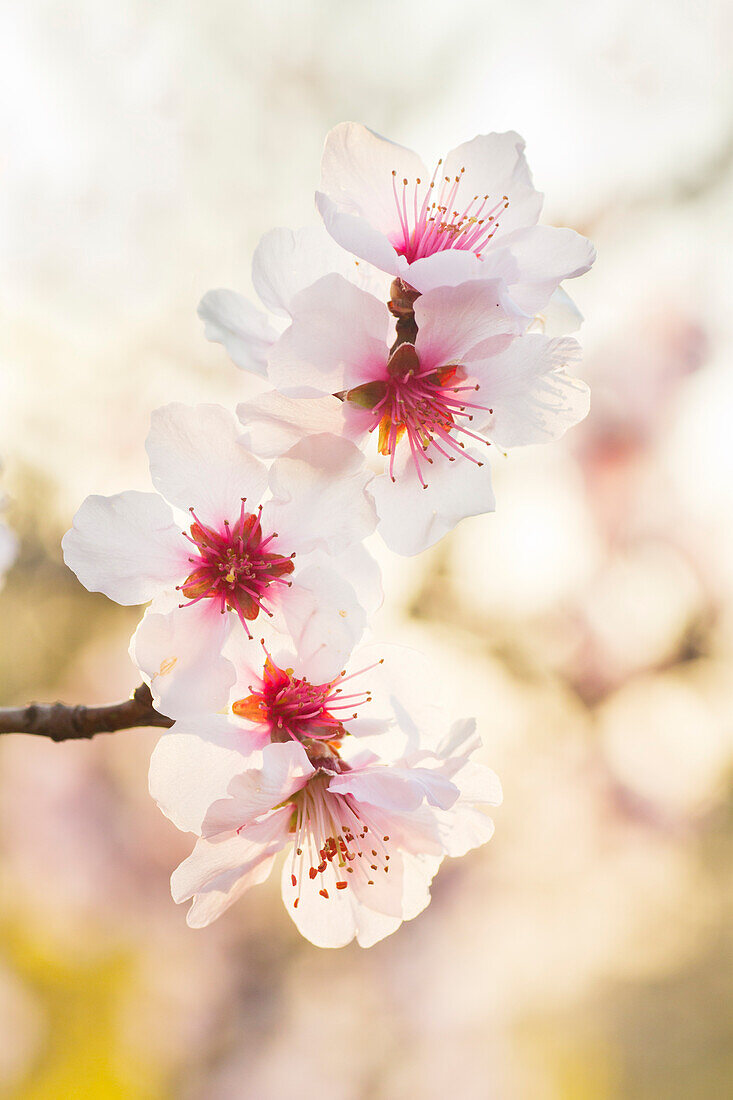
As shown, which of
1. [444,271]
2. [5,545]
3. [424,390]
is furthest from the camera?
[5,545]

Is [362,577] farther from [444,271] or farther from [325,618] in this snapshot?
[444,271]

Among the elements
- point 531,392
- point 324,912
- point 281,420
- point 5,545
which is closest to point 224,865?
point 324,912

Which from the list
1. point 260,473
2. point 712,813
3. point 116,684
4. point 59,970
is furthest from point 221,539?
point 712,813

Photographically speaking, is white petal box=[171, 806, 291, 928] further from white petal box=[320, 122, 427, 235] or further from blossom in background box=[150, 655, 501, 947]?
white petal box=[320, 122, 427, 235]

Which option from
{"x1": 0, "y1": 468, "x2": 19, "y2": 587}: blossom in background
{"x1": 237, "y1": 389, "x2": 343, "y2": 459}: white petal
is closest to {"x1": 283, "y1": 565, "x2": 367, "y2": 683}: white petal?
{"x1": 237, "y1": 389, "x2": 343, "y2": 459}: white petal

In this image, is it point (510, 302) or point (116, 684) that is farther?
point (116, 684)

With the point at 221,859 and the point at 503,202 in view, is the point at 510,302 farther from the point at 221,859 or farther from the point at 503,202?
the point at 221,859

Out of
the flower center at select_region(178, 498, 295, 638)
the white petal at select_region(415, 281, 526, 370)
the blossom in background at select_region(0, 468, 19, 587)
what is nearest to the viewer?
the white petal at select_region(415, 281, 526, 370)
